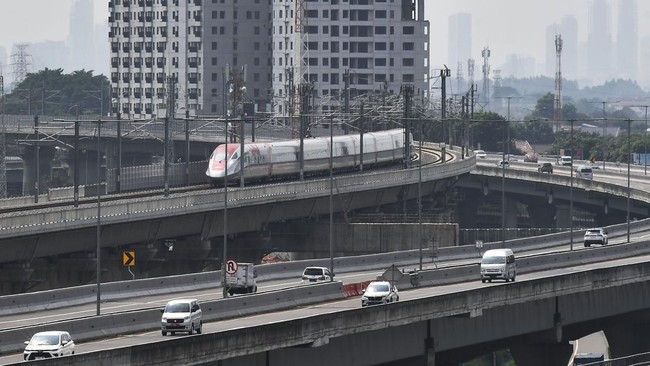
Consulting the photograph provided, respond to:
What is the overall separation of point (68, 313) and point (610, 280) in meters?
27.4

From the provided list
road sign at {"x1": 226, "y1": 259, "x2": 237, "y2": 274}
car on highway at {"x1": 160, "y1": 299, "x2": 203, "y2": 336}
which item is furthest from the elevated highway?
road sign at {"x1": 226, "y1": 259, "x2": 237, "y2": 274}

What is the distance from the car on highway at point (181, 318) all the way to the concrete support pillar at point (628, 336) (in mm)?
34447

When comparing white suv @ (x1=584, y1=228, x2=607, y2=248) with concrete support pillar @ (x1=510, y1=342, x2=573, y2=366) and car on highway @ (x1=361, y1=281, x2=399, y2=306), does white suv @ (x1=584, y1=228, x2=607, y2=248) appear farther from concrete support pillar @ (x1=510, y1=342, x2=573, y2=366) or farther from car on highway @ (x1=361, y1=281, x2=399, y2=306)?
car on highway @ (x1=361, y1=281, x2=399, y2=306)

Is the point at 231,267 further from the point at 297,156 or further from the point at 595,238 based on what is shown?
the point at 297,156

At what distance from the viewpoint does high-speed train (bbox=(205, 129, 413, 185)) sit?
140m

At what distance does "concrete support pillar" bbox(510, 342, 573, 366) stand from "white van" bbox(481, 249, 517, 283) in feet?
23.1

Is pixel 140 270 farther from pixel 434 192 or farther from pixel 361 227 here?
pixel 434 192

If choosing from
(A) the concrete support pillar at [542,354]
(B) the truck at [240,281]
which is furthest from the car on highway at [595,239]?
(B) the truck at [240,281]

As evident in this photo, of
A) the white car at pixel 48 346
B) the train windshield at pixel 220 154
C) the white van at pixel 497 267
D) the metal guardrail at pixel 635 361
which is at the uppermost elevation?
the train windshield at pixel 220 154

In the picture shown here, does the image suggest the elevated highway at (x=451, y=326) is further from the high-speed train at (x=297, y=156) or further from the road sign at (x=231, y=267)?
the high-speed train at (x=297, y=156)

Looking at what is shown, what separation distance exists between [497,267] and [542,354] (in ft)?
26.2

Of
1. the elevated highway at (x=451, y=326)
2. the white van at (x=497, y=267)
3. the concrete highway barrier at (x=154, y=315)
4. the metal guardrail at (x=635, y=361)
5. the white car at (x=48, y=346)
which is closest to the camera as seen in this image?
the white car at (x=48, y=346)

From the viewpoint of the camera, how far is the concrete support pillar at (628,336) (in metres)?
92.8

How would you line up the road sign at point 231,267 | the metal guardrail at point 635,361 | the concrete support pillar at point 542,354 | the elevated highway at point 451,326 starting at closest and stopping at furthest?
the elevated highway at point 451,326
the road sign at point 231,267
the metal guardrail at point 635,361
the concrete support pillar at point 542,354
